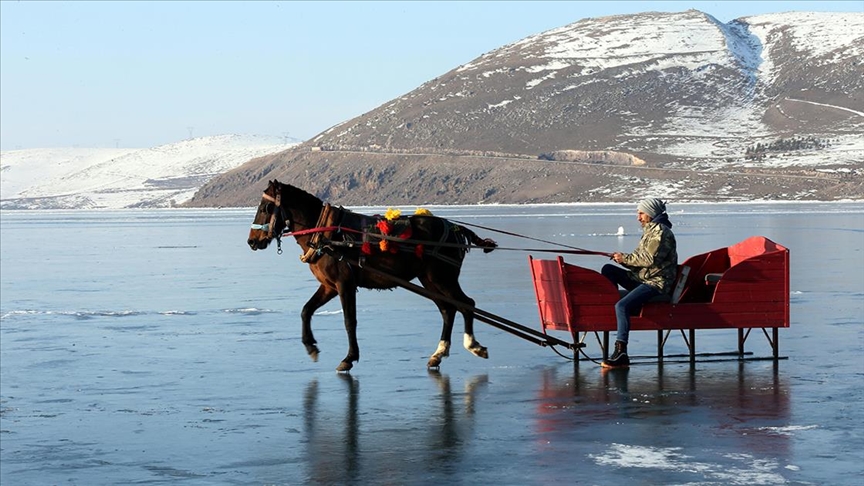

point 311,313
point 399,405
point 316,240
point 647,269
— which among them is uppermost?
point 316,240

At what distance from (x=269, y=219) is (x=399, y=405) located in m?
3.18

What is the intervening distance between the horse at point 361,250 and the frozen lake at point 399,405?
0.51m

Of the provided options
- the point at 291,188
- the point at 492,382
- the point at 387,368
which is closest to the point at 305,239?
the point at 291,188

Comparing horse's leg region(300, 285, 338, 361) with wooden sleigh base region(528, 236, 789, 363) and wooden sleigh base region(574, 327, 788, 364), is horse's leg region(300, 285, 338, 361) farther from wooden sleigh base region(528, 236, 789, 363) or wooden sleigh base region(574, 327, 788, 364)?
wooden sleigh base region(574, 327, 788, 364)

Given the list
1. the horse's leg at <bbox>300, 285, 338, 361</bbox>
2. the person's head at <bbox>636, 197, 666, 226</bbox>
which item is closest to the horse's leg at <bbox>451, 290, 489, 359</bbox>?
the horse's leg at <bbox>300, 285, 338, 361</bbox>

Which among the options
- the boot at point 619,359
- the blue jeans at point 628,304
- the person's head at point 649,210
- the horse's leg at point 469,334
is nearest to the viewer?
the blue jeans at point 628,304

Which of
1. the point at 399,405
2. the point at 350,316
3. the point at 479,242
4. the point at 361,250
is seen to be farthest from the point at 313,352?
the point at 399,405

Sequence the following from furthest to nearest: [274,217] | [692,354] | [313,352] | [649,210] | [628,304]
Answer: [313,352] < [274,217] < [692,354] < [649,210] < [628,304]

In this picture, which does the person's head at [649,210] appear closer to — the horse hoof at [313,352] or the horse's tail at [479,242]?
the horse's tail at [479,242]

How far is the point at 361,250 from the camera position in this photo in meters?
13.2

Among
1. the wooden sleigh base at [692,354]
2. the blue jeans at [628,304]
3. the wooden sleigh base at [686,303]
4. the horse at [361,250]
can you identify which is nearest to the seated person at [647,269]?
the blue jeans at [628,304]

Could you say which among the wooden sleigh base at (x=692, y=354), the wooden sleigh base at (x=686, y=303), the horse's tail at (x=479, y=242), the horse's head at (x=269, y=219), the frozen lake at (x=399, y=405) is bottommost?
the frozen lake at (x=399, y=405)

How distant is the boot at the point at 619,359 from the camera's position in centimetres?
1262

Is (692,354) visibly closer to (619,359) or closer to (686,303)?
(686,303)
